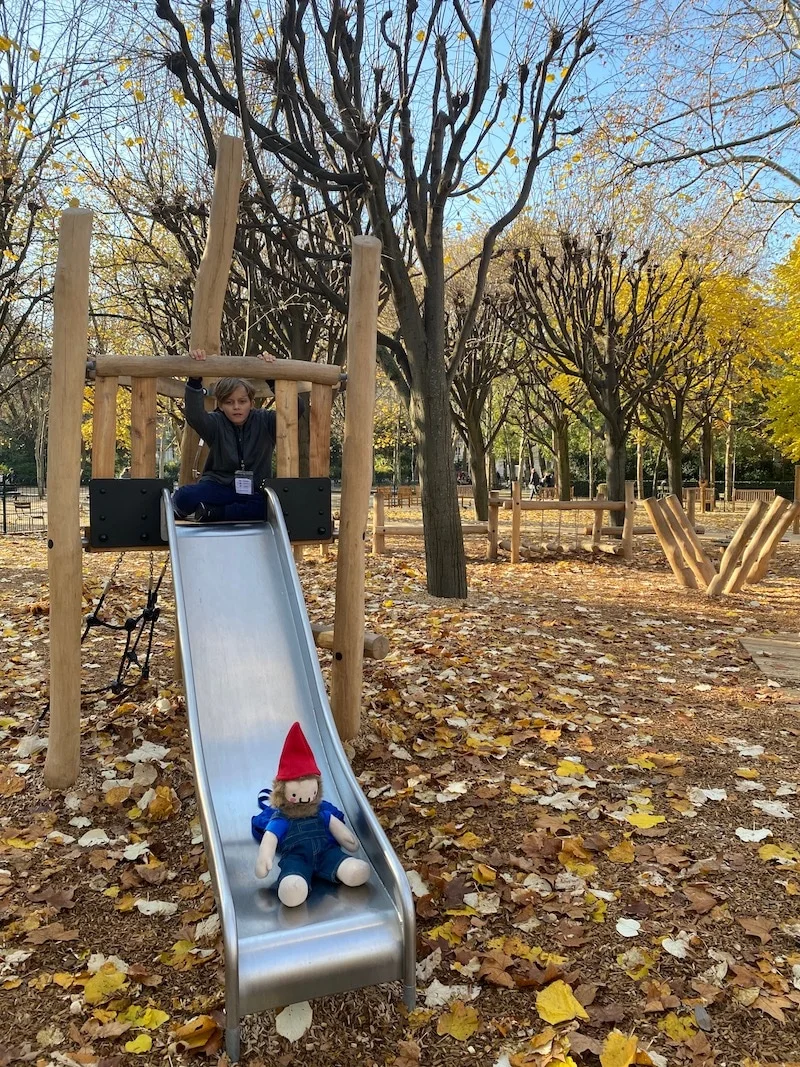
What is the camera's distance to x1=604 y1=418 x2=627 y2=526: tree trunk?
1482 cm

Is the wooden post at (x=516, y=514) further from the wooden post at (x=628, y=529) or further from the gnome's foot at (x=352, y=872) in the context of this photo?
the gnome's foot at (x=352, y=872)

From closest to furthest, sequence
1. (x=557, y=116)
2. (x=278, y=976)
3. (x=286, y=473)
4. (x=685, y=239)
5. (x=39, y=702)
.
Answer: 1. (x=278, y=976)
2. (x=286, y=473)
3. (x=39, y=702)
4. (x=557, y=116)
5. (x=685, y=239)

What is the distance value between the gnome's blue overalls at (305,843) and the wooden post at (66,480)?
62.9 inches

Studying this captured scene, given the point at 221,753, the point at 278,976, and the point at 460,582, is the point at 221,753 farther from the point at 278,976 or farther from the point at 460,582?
the point at 460,582

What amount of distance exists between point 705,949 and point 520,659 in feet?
11.5

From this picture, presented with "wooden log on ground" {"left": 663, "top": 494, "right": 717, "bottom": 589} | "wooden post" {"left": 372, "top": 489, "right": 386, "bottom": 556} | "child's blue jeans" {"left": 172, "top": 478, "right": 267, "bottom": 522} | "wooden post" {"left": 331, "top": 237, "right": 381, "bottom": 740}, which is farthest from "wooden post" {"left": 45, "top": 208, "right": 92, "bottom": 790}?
"wooden post" {"left": 372, "top": 489, "right": 386, "bottom": 556}

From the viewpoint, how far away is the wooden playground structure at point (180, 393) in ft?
12.5

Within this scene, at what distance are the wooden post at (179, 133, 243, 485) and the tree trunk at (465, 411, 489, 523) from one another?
13.3 metres

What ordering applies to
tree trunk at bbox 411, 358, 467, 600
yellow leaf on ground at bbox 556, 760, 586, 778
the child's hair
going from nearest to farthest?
yellow leaf on ground at bbox 556, 760, 586, 778 < the child's hair < tree trunk at bbox 411, 358, 467, 600

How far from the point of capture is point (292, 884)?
2.48m

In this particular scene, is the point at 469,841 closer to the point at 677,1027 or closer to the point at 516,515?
the point at 677,1027

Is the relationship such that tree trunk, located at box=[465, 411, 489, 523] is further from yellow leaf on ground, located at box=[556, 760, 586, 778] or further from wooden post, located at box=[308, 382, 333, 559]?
yellow leaf on ground, located at box=[556, 760, 586, 778]

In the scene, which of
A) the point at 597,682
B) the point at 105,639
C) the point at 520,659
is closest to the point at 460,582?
the point at 520,659

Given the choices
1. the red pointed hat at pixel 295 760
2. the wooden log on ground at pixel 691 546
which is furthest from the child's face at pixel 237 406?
the wooden log on ground at pixel 691 546
